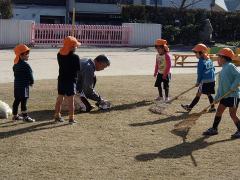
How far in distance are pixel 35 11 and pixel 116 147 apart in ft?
113

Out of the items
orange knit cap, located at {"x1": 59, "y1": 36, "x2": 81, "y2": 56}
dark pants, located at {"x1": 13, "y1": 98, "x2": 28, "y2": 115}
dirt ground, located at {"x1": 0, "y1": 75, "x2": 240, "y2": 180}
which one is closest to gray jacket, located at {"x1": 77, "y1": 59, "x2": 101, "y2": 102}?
dirt ground, located at {"x1": 0, "y1": 75, "x2": 240, "y2": 180}

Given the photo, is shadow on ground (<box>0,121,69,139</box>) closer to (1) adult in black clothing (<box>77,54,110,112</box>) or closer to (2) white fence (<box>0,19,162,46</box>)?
(1) adult in black clothing (<box>77,54,110,112</box>)

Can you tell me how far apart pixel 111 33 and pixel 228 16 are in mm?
9682

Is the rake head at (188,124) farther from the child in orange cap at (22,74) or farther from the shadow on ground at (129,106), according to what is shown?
Answer: the child in orange cap at (22,74)

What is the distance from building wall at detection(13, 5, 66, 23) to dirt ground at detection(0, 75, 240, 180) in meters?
30.7

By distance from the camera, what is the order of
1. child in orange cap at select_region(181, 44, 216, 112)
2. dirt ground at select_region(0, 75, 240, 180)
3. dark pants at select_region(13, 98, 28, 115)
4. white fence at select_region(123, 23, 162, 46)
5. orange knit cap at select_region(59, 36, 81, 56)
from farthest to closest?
white fence at select_region(123, 23, 162, 46)
child in orange cap at select_region(181, 44, 216, 112)
dark pants at select_region(13, 98, 28, 115)
orange knit cap at select_region(59, 36, 81, 56)
dirt ground at select_region(0, 75, 240, 180)

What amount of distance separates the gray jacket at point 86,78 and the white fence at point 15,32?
18094 mm

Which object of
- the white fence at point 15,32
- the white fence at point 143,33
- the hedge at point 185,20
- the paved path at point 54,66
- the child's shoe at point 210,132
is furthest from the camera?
the hedge at point 185,20

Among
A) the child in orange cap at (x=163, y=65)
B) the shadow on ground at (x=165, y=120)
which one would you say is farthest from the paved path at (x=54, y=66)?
the shadow on ground at (x=165, y=120)

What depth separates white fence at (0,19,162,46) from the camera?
26.5m

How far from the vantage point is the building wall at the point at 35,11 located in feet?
130

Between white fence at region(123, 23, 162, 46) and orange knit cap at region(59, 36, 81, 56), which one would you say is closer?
orange knit cap at region(59, 36, 81, 56)

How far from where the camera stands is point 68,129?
775 centimetres

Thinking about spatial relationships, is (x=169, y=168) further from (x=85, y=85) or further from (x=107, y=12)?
(x=107, y=12)
